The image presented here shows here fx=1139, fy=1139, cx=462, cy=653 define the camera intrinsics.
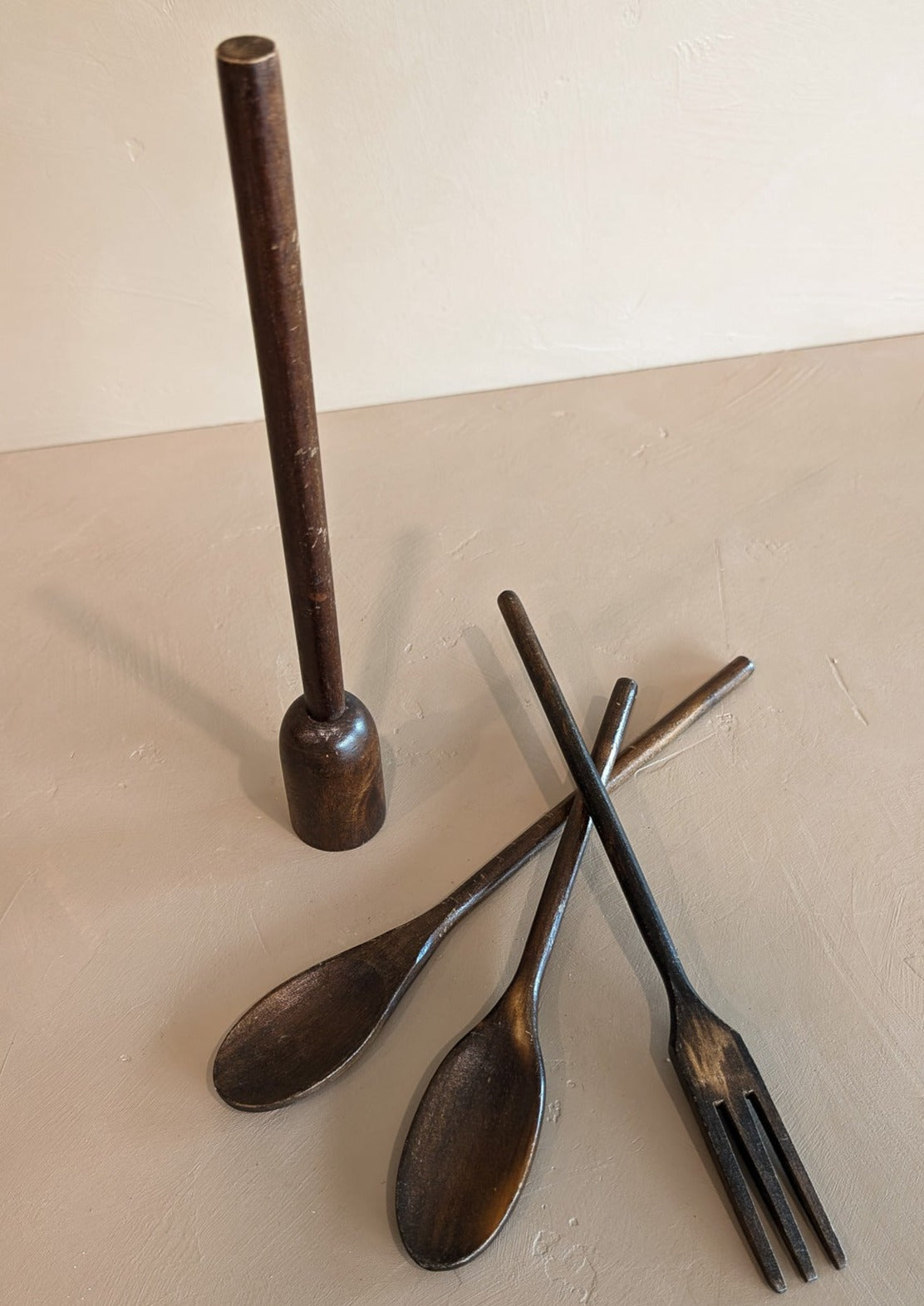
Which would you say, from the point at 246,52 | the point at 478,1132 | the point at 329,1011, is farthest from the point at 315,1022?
the point at 246,52

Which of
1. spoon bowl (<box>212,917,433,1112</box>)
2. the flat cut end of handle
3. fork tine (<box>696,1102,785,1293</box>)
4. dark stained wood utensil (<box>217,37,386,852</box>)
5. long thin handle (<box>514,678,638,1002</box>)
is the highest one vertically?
the flat cut end of handle

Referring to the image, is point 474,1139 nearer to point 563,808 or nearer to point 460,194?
point 563,808

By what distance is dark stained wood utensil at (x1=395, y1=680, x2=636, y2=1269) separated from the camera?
2.26 feet

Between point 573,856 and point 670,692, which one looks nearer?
point 573,856

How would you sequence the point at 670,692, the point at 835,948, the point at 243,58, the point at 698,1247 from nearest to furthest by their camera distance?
1. the point at 243,58
2. the point at 698,1247
3. the point at 835,948
4. the point at 670,692

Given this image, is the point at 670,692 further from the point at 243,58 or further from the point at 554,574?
A: the point at 243,58

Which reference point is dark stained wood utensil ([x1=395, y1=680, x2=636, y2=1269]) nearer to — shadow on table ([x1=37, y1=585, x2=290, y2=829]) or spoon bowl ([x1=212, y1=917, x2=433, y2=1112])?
spoon bowl ([x1=212, y1=917, x2=433, y2=1112])

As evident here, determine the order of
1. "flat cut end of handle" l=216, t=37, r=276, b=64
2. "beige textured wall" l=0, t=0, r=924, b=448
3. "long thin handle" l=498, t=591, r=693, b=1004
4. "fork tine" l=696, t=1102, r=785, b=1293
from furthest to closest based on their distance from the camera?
"beige textured wall" l=0, t=0, r=924, b=448
"long thin handle" l=498, t=591, r=693, b=1004
"fork tine" l=696, t=1102, r=785, b=1293
"flat cut end of handle" l=216, t=37, r=276, b=64

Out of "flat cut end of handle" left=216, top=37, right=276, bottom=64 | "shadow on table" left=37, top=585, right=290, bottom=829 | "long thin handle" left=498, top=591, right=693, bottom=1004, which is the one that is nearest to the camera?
"flat cut end of handle" left=216, top=37, right=276, bottom=64

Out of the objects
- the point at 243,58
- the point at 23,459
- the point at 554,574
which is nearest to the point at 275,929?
the point at 554,574

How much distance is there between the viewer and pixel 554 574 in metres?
1.16

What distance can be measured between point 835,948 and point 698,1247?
9.6 inches

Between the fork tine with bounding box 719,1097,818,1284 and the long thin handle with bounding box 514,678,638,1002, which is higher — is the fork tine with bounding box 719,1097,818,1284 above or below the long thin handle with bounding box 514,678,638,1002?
below

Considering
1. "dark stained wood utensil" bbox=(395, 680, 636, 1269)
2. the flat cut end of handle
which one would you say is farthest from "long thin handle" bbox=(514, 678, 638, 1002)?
the flat cut end of handle
